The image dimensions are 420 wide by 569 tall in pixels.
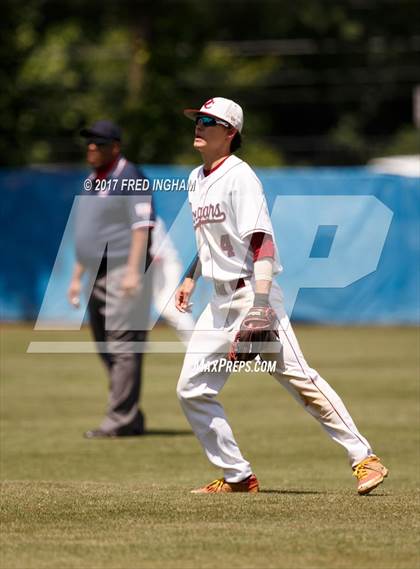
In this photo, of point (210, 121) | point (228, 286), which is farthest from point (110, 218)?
point (228, 286)

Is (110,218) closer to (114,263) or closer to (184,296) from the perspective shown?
(114,263)

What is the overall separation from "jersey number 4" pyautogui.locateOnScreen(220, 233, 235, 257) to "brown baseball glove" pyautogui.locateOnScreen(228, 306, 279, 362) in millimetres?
390

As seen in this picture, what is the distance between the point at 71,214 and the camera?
78.3ft

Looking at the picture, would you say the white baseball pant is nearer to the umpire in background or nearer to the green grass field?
the green grass field

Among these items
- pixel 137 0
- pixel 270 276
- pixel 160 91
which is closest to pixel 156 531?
pixel 270 276

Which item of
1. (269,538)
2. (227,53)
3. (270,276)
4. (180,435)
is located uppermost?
(270,276)

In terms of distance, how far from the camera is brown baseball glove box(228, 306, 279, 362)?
7602 mm

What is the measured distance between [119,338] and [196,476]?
2238 millimetres

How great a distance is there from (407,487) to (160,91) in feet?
68.1

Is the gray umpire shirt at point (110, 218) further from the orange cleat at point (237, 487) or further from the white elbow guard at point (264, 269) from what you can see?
the white elbow guard at point (264, 269)

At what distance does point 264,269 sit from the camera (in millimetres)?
7633

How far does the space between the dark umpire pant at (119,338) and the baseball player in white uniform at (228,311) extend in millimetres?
3966

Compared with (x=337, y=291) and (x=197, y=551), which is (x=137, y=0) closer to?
(x=337, y=291)

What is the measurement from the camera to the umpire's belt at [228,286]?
26.0ft
